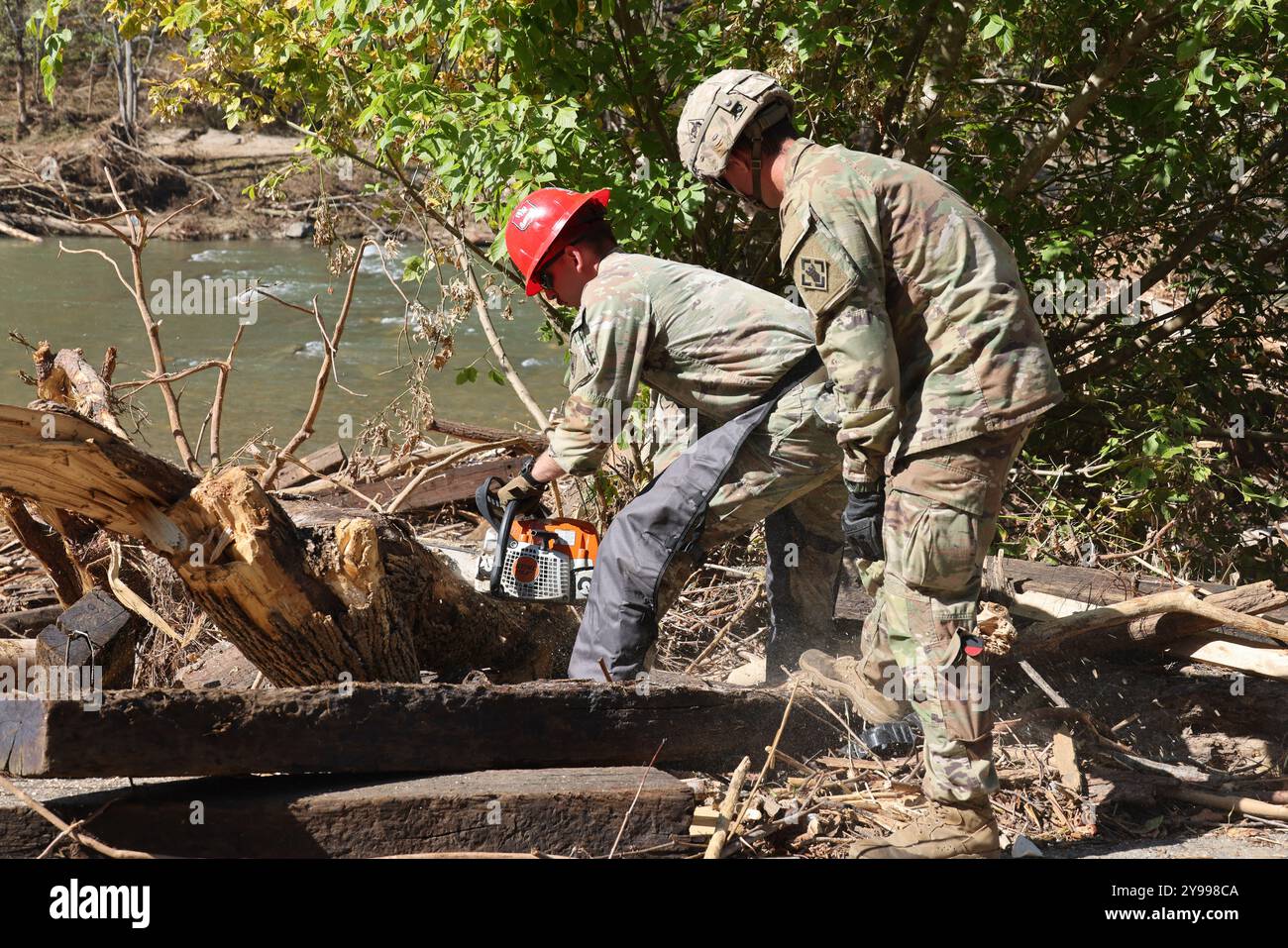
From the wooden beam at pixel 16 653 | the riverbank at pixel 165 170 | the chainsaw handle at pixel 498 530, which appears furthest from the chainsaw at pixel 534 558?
the riverbank at pixel 165 170

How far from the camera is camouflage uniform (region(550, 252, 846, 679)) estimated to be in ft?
12.7

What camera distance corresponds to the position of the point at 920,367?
340cm

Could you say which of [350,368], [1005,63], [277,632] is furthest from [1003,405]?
[350,368]

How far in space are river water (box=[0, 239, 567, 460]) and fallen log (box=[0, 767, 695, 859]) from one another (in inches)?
160

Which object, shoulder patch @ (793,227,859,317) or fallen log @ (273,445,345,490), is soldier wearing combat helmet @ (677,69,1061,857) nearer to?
shoulder patch @ (793,227,859,317)

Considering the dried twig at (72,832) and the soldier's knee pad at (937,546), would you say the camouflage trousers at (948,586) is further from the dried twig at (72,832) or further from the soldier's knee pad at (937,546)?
the dried twig at (72,832)

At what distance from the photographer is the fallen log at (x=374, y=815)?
3.06 meters

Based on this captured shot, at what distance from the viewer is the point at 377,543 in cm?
390

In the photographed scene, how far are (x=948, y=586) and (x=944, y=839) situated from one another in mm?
721

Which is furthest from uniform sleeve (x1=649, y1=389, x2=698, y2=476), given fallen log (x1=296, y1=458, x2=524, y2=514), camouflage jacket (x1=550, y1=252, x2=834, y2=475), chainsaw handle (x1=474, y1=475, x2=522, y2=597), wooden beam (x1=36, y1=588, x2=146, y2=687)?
wooden beam (x1=36, y1=588, x2=146, y2=687)

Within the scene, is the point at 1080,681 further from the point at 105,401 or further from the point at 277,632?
the point at 105,401

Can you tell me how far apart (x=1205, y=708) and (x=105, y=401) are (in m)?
4.45

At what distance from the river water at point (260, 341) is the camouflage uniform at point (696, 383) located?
3.01 m

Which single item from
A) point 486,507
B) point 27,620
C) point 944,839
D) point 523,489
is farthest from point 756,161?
point 27,620
